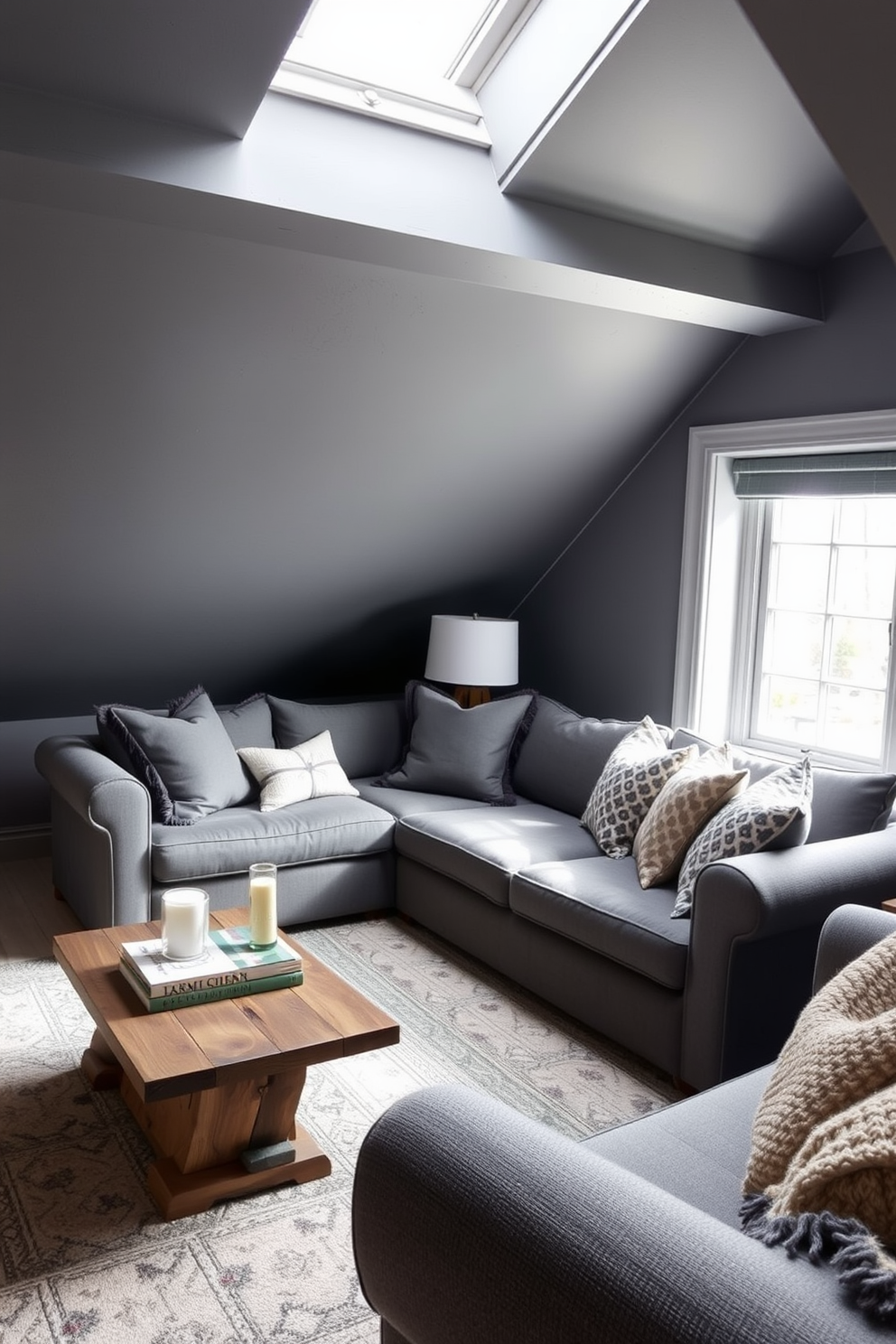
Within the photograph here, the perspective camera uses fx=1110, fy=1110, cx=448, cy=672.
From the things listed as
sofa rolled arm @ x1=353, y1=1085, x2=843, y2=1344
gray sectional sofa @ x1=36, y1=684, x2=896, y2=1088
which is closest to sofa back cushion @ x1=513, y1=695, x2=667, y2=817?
gray sectional sofa @ x1=36, y1=684, x2=896, y2=1088

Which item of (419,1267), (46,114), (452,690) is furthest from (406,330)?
(419,1267)

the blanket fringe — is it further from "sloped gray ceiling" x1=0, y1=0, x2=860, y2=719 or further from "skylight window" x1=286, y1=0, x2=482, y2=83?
"skylight window" x1=286, y1=0, x2=482, y2=83

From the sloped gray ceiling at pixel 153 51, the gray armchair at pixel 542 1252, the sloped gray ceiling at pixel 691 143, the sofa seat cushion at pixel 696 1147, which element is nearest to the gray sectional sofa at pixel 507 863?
the sofa seat cushion at pixel 696 1147

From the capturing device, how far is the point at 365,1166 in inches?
58.6

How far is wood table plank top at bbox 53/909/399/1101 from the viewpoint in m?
2.17

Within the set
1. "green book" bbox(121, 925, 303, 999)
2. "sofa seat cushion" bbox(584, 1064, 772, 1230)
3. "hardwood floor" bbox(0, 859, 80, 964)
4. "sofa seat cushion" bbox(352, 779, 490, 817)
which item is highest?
"sofa seat cushion" bbox(352, 779, 490, 817)

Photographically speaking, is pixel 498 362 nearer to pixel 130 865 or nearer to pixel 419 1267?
pixel 130 865

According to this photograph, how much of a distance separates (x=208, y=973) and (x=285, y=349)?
1.90 m

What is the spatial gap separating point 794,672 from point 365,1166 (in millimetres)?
3065

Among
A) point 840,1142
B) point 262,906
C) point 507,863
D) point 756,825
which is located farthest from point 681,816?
point 840,1142

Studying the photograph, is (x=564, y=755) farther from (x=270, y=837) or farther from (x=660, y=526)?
(x=270, y=837)

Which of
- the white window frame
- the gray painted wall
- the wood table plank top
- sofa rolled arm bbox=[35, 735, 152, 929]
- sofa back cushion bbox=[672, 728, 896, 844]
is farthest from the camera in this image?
the white window frame

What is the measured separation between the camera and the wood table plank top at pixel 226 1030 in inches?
85.6

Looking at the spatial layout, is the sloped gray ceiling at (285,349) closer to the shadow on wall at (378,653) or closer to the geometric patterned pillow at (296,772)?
the shadow on wall at (378,653)
